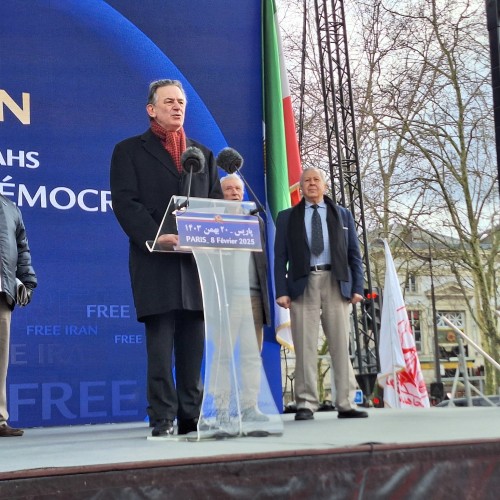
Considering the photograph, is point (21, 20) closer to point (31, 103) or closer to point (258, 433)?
point (31, 103)

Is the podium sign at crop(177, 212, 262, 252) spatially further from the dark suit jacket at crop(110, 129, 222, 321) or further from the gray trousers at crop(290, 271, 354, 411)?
the gray trousers at crop(290, 271, 354, 411)

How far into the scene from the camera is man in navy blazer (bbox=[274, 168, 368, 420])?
4.69m

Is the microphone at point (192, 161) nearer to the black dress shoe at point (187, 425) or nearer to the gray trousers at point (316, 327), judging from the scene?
the black dress shoe at point (187, 425)

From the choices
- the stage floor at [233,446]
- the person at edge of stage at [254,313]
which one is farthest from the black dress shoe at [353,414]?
the stage floor at [233,446]

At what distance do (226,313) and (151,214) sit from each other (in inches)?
24.2

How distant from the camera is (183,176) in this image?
3592mm

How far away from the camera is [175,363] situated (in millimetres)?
3676

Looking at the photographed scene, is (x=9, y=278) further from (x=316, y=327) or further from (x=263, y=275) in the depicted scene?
(x=316, y=327)

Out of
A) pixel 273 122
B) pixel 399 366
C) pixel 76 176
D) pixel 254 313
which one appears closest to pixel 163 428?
pixel 254 313

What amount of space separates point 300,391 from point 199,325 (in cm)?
126

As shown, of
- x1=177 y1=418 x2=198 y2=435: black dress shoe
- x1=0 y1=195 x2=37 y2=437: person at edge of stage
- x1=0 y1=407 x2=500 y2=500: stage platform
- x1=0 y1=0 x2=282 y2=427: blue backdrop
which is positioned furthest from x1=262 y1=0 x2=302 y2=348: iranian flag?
x1=0 y1=407 x2=500 y2=500: stage platform

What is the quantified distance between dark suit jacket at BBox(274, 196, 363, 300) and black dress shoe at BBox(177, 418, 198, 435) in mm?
1303

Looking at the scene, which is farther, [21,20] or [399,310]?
[399,310]

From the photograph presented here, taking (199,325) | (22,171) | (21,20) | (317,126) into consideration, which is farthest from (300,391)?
(317,126)
